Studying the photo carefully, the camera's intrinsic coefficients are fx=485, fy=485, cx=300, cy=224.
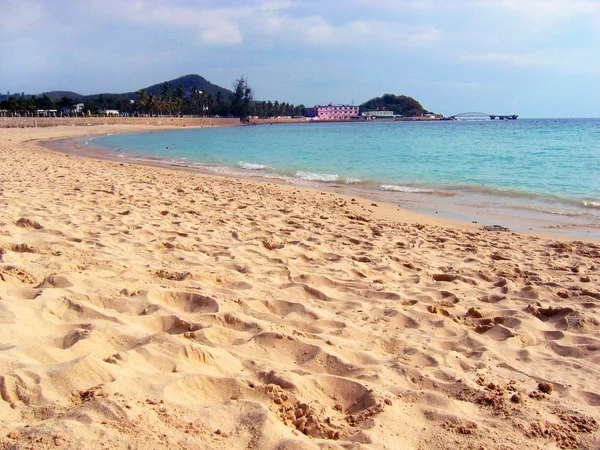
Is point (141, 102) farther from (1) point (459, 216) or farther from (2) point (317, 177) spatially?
(1) point (459, 216)

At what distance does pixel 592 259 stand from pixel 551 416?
4030 mm

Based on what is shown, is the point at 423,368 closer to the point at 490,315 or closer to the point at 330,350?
the point at 330,350

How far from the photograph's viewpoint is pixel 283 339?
3.03 m

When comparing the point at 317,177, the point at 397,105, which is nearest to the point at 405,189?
the point at 317,177

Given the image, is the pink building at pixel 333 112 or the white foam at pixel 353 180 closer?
the white foam at pixel 353 180

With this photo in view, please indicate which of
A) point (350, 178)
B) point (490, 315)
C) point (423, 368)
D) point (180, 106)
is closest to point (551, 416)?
point (423, 368)

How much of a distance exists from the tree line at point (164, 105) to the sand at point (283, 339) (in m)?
77.7

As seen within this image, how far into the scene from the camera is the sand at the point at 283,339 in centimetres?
207

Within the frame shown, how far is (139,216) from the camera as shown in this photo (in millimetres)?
6398

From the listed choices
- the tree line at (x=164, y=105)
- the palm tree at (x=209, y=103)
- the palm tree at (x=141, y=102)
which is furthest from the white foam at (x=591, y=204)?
the palm tree at (x=209, y=103)

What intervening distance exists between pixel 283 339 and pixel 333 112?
645 feet

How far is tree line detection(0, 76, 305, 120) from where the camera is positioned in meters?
85.0

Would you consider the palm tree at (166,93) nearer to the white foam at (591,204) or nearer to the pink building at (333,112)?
the pink building at (333,112)

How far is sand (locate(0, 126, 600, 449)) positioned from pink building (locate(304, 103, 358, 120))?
189 metres
